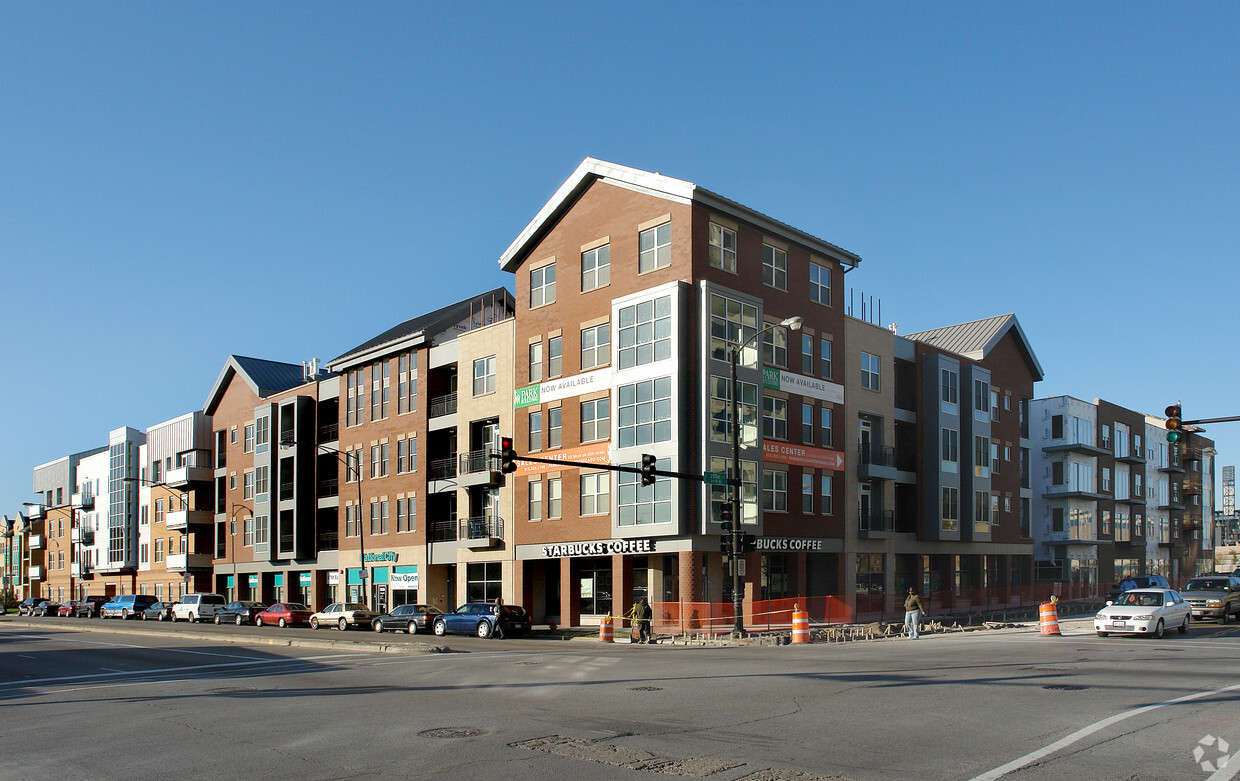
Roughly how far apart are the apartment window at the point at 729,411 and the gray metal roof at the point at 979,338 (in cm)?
2005

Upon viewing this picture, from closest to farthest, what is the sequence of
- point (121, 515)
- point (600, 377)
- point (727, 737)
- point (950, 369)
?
1. point (727, 737)
2. point (600, 377)
3. point (950, 369)
4. point (121, 515)

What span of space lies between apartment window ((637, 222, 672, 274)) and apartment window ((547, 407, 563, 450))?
304 inches

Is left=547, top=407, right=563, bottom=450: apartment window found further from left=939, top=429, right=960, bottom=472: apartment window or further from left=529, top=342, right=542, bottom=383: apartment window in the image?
left=939, top=429, right=960, bottom=472: apartment window

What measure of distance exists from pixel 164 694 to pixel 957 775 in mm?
14956

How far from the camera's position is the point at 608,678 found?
20.9 m

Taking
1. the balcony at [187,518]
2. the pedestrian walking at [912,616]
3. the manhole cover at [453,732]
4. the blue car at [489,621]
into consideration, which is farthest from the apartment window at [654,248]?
the balcony at [187,518]

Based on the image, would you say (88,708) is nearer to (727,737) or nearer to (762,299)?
(727,737)

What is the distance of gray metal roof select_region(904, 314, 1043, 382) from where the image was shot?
2436 inches

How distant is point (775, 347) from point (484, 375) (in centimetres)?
1540

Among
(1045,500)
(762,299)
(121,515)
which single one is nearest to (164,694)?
(762,299)

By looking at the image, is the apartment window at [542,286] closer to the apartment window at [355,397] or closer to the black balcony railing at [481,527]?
the black balcony railing at [481,527]

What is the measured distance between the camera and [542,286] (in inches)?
1959

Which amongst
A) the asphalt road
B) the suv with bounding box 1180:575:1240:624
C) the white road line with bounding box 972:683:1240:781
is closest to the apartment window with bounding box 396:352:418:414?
the asphalt road
